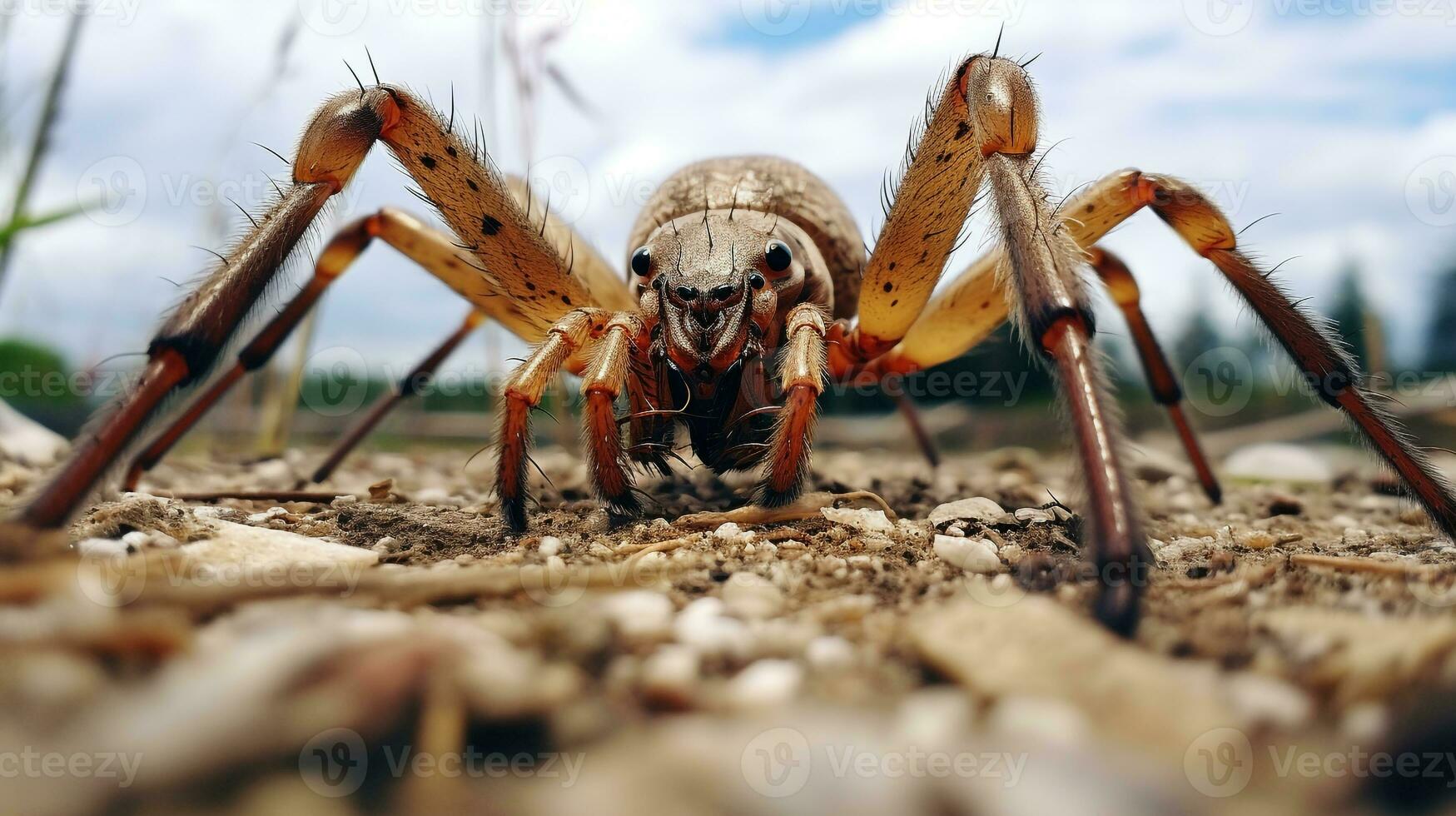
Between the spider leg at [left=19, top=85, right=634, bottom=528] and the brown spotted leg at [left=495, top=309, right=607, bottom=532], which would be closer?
the spider leg at [left=19, top=85, right=634, bottom=528]

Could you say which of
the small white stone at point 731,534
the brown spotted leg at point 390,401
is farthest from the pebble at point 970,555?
the brown spotted leg at point 390,401

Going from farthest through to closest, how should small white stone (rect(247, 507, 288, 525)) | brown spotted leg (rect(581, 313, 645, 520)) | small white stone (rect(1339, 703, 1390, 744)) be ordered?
small white stone (rect(247, 507, 288, 525)) → brown spotted leg (rect(581, 313, 645, 520)) → small white stone (rect(1339, 703, 1390, 744))

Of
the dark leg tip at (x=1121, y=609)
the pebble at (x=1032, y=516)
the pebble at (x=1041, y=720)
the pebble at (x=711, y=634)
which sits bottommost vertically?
the pebble at (x=1041, y=720)

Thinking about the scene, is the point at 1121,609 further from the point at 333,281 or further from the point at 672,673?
the point at 333,281

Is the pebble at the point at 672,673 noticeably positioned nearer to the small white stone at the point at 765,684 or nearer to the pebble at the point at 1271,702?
the small white stone at the point at 765,684

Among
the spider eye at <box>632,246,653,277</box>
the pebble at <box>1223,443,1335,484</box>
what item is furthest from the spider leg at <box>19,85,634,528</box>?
the pebble at <box>1223,443,1335,484</box>

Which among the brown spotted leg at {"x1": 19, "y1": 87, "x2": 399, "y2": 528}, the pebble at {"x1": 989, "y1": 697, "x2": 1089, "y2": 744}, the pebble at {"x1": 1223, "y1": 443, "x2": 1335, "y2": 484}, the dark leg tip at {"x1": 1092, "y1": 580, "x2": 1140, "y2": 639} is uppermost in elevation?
the brown spotted leg at {"x1": 19, "y1": 87, "x2": 399, "y2": 528}

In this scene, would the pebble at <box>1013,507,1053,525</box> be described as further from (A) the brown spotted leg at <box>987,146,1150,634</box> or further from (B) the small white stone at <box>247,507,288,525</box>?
(B) the small white stone at <box>247,507,288,525</box>

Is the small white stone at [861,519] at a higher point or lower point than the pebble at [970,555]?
higher
